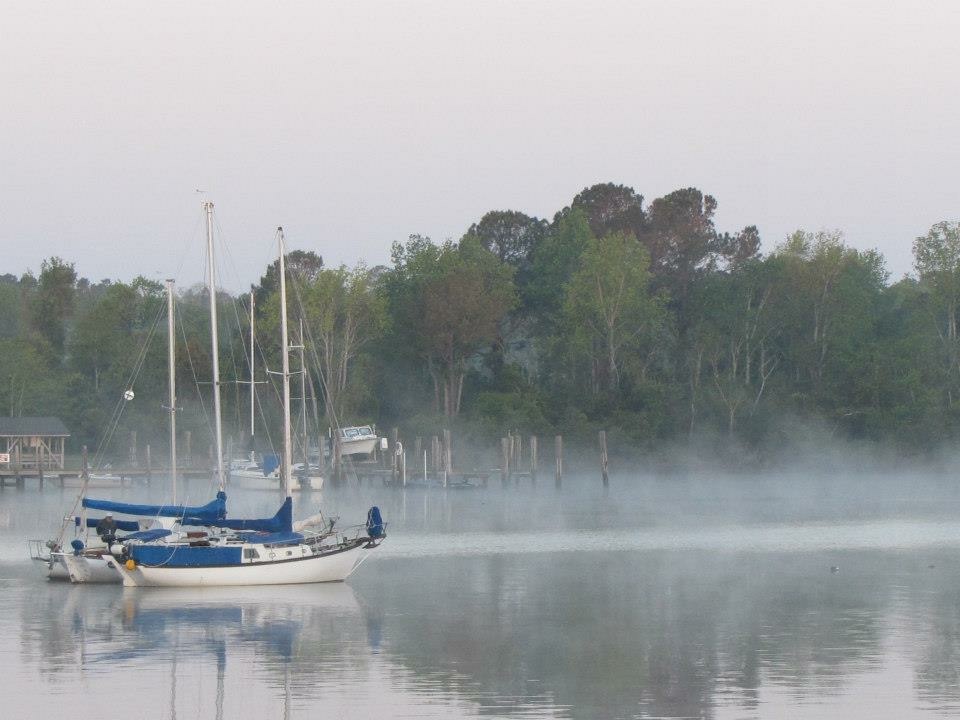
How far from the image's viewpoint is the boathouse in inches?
3814

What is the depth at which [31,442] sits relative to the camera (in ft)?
323

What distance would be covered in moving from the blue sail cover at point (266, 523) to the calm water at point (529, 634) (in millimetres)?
2173

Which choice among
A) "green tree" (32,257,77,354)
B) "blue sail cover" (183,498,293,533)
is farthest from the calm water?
"green tree" (32,257,77,354)

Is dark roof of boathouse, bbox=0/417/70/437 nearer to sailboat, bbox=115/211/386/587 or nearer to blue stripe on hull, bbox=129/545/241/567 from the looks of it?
sailboat, bbox=115/211/386/587

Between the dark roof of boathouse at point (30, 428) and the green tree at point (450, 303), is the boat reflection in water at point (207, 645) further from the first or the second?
the green tree at point (450, 303)

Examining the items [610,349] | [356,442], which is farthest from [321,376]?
[610,349]

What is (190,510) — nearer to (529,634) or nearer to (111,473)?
(529,634)

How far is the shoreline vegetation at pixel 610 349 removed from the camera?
102m

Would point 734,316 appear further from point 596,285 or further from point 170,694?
point 170,694

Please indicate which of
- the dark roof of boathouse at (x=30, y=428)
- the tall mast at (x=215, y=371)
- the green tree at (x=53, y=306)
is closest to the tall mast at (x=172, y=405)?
the tall mast at (x=215, y=371)

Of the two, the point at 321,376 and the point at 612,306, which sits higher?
the point at 612,306

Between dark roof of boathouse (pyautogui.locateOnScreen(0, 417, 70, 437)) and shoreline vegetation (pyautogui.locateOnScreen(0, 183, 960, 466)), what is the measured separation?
6339 mm

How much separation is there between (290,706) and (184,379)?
303 ft

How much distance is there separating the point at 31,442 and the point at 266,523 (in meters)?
60.1
